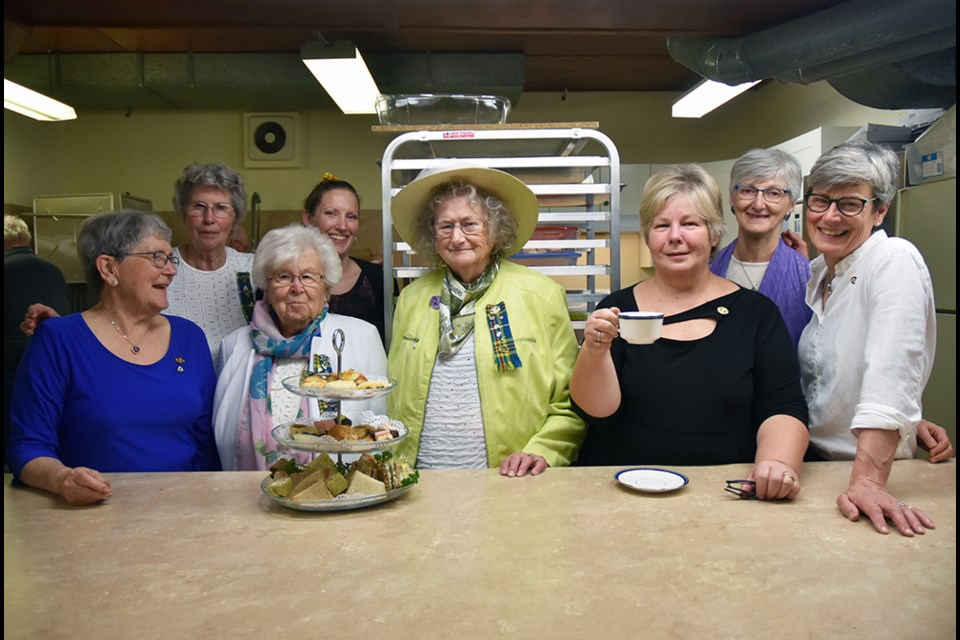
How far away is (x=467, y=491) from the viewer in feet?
6.32

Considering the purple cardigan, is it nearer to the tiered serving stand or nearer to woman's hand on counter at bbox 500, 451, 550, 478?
woman's hand on counter at bbox 500, 451, 550, 478

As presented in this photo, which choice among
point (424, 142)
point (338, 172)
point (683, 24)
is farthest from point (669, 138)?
point (424, 142)

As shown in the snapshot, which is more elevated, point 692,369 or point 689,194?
point 689,194

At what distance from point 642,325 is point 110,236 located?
1.79 m

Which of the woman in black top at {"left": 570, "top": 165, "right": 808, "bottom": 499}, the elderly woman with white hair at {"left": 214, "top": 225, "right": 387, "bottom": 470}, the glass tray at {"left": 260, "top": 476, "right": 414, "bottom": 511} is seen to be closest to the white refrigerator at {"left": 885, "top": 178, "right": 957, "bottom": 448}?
the woman in black top at {"left": 570, "top": 165, "right": 808, "bottom": 499}

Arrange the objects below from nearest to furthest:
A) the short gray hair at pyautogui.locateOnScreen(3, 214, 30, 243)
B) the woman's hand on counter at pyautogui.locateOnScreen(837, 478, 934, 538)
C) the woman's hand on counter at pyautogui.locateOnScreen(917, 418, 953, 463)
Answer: the woman's hand on counter at pyautogui.locateOnScreen(837, 478, 934, 538) < the woman's hand on counter at pyautogui.locateOnScreen(917, 418, 953, 463) < the short gray hair at pyautogui.locateOnScreen(3, 214, 30, 243)

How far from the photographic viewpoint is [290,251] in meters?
2.45

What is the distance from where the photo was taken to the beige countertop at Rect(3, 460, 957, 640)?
4.07 feet

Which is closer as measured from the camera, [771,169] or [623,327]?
[623,327]

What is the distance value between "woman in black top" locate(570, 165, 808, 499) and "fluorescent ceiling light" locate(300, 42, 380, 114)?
111 inches

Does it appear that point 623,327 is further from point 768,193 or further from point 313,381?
point 768,193

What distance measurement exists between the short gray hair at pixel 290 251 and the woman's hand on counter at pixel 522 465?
0.95 meters

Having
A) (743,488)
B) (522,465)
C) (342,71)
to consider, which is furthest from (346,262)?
(342,71)

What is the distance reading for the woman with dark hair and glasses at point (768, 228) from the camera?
2662 mm
